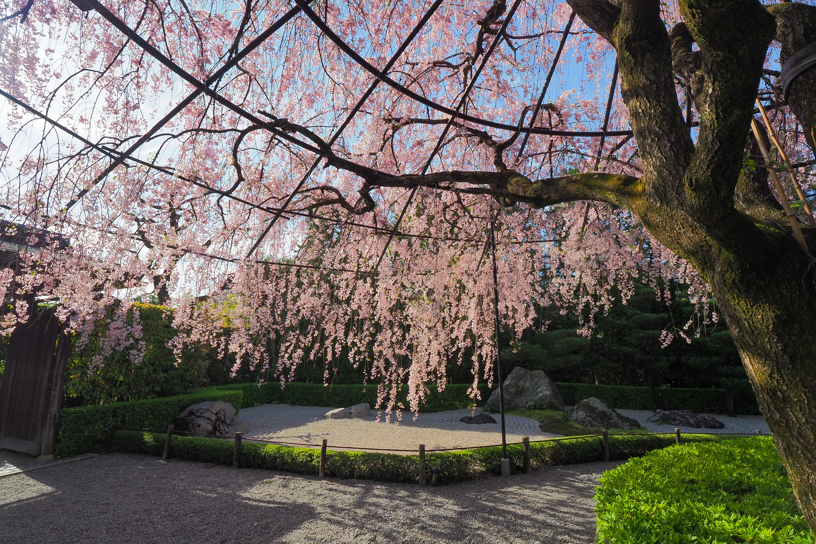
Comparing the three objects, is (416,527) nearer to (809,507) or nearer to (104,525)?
(104,525)

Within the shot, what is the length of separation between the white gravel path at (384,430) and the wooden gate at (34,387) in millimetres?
3852

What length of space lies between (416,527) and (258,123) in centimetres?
430

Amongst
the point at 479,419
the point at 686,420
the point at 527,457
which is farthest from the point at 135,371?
the point at 686,420

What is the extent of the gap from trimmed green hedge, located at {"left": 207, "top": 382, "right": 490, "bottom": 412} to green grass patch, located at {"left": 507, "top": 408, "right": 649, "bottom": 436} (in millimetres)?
2154

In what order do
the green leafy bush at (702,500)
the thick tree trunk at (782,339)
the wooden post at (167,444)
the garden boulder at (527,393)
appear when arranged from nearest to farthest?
the thick tree trunk at (782,339), the green leafy bush at (702,500), the wooden post at (167,444), the garden boulder at (527,393)

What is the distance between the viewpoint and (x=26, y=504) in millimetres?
5402

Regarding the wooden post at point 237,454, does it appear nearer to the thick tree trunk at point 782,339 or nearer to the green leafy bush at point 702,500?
the green leafy bush at point 702,500

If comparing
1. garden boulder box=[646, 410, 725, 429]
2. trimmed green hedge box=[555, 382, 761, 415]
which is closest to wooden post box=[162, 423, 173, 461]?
trimmed green hedge box=[555, 382, 761, 415]

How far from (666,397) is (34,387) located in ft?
55.5

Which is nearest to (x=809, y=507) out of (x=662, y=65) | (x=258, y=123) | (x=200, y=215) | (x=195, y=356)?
(x=662, y=65)

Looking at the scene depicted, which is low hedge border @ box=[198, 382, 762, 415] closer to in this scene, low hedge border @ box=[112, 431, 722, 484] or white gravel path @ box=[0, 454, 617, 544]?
low hedge border @ box=[112, 431, 722, 484]

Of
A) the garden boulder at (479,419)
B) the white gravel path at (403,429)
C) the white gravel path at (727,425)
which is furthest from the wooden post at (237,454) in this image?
the white gravel path at (727,425)

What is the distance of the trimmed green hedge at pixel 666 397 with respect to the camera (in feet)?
48.2

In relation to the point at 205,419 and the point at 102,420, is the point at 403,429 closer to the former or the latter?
the point at 205,419
